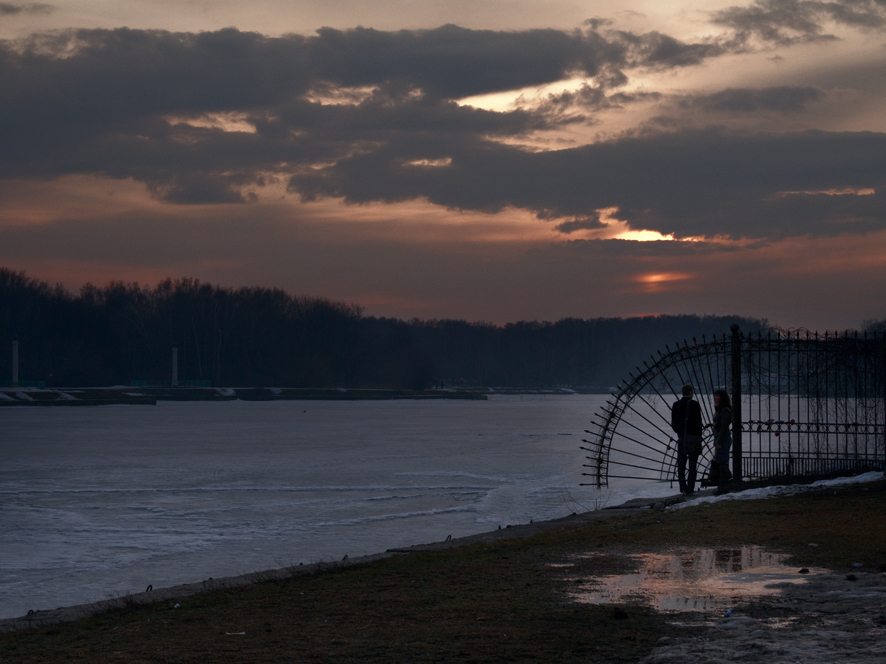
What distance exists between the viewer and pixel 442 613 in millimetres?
7609

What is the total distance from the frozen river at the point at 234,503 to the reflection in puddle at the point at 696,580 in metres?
6.16

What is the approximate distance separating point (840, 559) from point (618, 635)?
4.13 m

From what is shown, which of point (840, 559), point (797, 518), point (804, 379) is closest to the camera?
point (840, 559)

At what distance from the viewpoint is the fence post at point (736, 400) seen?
18.4 m

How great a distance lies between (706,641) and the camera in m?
6.34

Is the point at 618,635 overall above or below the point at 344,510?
above

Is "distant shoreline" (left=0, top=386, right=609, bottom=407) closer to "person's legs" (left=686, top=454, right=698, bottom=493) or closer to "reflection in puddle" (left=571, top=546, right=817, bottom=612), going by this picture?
"person's legs" (left=686, top=454, right=698, bottom=493)

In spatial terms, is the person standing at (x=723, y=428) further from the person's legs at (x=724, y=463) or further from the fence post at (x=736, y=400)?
the fence post at (x=736, y=400)

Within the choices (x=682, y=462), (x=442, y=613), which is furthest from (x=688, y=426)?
(x=442, y=613)

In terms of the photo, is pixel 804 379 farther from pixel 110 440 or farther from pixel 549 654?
pixel 110 440

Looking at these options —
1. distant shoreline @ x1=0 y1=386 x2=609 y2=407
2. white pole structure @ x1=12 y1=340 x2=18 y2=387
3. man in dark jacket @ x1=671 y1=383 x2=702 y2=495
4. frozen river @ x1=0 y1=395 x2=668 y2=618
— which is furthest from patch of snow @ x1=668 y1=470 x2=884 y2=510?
white pole structure @ x1=12 y1=340 x2=18 y2=387

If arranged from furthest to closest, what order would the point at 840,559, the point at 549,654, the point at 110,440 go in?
the point at 110,440
the point at 840,559
the point at 549,654

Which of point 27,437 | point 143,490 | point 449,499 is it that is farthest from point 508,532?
point 27,437

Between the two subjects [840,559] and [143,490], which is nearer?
[840,559]
